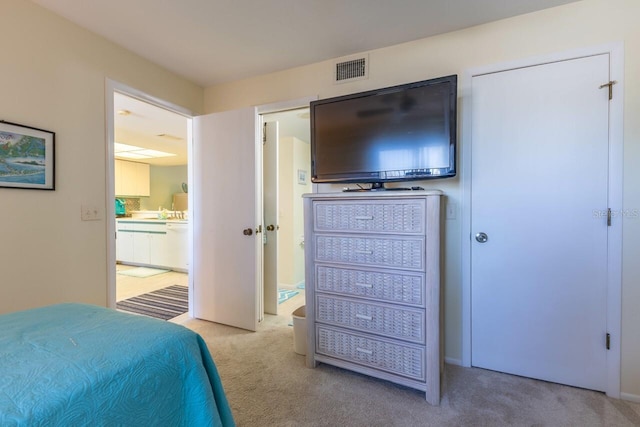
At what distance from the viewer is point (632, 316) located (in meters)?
1.71

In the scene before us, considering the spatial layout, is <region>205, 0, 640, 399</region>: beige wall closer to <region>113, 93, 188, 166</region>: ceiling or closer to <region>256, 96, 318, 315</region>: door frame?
<region>256, 96, 318, 315</region>: door frame

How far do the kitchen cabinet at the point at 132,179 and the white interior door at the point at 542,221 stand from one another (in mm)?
6568

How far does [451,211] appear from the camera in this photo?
2.12 metres

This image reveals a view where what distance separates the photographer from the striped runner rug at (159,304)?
3.17 meters

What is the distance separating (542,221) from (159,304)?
151 inches

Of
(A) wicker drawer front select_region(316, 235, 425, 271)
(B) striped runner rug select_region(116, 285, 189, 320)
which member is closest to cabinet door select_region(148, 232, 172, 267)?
(B) striped runner rug select_region(116, 285, 189, 320)

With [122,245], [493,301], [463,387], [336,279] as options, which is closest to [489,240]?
[493,301]

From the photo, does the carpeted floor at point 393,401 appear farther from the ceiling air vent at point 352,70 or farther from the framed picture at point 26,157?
the ceiling air vent at point 352,70

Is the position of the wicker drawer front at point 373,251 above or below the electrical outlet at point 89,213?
below

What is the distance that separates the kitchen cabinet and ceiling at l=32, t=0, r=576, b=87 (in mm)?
4515

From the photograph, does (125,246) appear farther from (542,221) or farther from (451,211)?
(542,221)

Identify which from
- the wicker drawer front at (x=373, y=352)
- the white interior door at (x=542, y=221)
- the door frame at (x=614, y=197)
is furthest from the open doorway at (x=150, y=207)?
the door frame at (x=614, y=197)

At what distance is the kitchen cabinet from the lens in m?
6.05

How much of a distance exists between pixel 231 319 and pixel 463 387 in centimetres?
203
